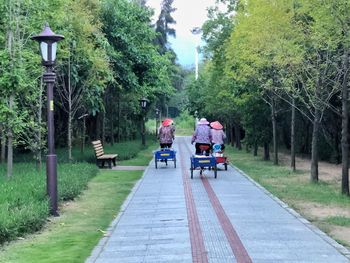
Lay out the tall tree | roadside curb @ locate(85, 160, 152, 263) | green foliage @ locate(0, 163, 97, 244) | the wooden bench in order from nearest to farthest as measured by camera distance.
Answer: roadside curb @ locate(85, 160, 152, 263), green foliage @ locate(0, 163, 97, 244), the wooden bench, the tall tree

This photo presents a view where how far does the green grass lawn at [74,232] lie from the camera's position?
282 inches

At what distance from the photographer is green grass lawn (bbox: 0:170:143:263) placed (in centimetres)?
717

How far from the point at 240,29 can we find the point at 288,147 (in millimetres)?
17684

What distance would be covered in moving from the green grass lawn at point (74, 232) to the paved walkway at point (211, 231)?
0.84 ft

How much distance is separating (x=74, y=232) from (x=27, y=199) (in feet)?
5.38

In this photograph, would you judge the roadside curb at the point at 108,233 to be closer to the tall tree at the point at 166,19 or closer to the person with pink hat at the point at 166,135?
the person with pink hat at the point at 166,135

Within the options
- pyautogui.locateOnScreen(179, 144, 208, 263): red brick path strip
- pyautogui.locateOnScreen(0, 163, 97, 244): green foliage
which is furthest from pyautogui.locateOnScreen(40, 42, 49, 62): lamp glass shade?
pyautogui.locateOnScreen(179, 144, 208, 263): red brick path strip

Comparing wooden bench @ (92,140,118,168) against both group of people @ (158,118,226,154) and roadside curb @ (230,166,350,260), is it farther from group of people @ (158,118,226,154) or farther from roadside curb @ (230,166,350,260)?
roadside curb @ (230,166,350,260)

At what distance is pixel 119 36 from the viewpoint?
24391 millimetres

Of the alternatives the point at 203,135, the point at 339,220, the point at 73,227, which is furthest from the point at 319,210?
the point at 203,135

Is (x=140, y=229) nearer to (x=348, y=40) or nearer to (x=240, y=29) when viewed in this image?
(x=348, y=40)

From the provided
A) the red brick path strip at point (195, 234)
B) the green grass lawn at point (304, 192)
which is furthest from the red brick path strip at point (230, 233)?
the green grass lawn at point (304, 192)

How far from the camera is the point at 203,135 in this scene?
18.5 m

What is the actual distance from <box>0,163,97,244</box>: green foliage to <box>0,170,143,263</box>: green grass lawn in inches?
7.4
